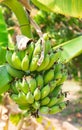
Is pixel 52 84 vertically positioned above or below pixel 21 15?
below

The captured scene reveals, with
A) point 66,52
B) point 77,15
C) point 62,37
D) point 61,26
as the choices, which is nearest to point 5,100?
point 66,52

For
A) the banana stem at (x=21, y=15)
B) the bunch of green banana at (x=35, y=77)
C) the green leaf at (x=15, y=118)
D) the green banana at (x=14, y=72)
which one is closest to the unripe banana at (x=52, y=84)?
the bunch of green banana at (x=35, y=77)

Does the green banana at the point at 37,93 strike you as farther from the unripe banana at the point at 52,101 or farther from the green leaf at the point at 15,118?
the green leaf at the point at 15,118

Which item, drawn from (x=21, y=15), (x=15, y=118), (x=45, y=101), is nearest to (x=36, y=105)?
(x=45, y=101)

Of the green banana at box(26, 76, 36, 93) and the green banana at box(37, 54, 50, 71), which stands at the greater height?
the green banana at box(37, 54, 50, 71)

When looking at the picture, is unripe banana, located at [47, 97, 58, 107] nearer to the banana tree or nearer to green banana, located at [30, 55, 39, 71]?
the banana tree

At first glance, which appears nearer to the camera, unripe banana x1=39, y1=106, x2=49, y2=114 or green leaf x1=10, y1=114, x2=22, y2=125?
unripe banana x1=39, y1=106, x2=49, y2=114

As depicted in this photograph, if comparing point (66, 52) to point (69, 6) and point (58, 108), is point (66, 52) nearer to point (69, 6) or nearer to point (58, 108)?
point (69, 6)

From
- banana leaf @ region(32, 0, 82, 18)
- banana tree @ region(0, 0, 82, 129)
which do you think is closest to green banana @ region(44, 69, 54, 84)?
banana tree @ region(0, 0, 82, 129)

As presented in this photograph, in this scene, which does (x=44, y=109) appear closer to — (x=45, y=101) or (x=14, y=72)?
(x=45, y=101)
